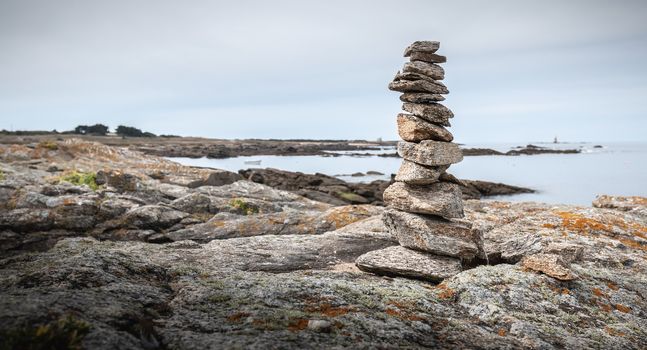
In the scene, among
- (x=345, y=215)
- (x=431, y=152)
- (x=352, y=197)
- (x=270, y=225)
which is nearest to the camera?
(x=431, y=152)

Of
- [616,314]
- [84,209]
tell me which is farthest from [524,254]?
[84,209]

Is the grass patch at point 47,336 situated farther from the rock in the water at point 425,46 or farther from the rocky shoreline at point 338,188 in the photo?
the rocky shoreline at point 338,188

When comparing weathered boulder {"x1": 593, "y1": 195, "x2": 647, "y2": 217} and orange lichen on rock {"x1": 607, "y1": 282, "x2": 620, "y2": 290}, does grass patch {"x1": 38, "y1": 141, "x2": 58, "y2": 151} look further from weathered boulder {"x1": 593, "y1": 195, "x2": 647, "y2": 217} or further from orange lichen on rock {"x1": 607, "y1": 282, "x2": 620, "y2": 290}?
weathered boulder {"x1": 593, "y1": 195, "x2": 647, "y2": 217}

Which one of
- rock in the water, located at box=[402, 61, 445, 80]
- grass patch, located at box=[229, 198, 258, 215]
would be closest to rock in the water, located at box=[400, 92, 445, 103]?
rock in the water, located at box=[402, 61, 445, 80]

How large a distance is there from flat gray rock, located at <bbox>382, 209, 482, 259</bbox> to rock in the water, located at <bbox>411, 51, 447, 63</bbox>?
5.22m

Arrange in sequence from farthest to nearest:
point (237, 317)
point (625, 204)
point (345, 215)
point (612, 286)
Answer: point (625, 204) → point (345, 215) → point (612, 286) → point (237, 317)

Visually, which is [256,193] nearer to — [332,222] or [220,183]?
[220,183]

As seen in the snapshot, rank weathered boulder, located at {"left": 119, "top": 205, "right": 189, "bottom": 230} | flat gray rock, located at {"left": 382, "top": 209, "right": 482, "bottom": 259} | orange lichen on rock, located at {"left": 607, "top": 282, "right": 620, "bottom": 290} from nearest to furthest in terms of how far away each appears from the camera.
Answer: orange lichen on rock, located at {"left": 607, "top": 282, "right": 620, "bottom": 290} → flat gray rock, located at {"left": 382, "top": 209, "right": 482, "bottom": 259} → weathered boulder, located at {"left": 119, "top": 205, "right": 189, "bottom": 230}

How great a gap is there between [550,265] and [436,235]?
3.14 m

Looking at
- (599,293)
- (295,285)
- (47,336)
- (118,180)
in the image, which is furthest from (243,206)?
(47,336)

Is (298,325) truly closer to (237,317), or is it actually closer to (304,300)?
(237,317)

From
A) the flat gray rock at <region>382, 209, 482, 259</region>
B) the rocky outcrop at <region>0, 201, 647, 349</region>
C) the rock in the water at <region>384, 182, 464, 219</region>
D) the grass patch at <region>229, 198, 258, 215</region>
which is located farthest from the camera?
the grass patch at <region>229, 198, 258, 215</region>

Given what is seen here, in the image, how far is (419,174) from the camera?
13.5m

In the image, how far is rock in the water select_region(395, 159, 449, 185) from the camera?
13.5m
